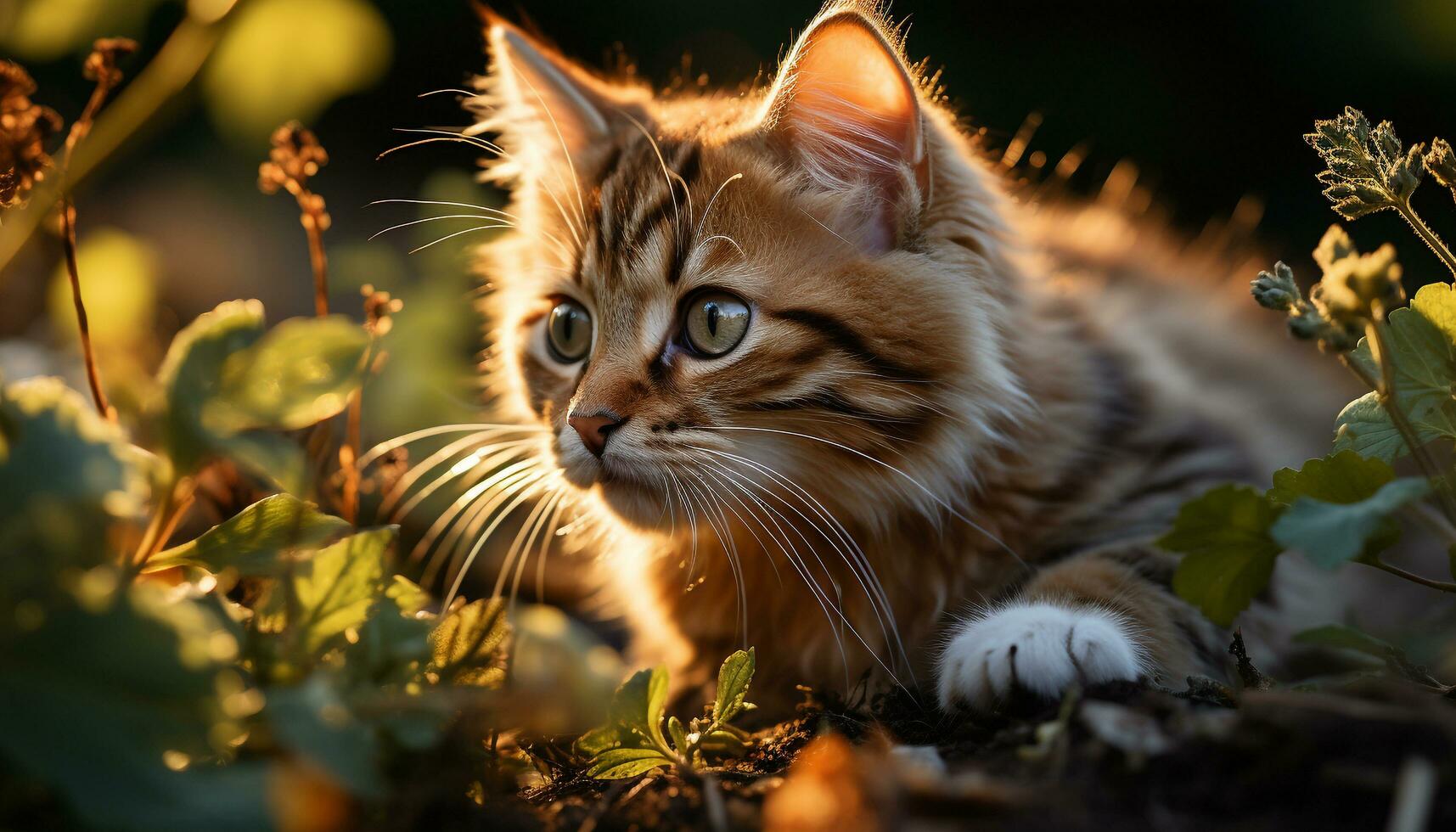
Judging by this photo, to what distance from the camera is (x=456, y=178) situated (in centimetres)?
143

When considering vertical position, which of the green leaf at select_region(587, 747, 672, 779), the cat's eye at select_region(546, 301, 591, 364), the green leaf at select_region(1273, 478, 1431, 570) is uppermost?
the green leaf at select_region(1273, 478, 1431, 570)

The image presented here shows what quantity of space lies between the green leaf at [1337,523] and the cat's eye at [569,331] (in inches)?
34.1

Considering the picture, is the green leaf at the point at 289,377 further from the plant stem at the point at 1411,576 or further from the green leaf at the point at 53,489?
the plant stem at the point at 1411,576

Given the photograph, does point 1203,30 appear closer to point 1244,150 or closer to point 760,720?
point 1244,150

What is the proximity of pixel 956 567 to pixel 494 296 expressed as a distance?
32.8 inches

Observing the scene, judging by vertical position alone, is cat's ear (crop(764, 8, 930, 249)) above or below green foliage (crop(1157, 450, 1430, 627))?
above

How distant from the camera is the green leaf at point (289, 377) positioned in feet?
1.96

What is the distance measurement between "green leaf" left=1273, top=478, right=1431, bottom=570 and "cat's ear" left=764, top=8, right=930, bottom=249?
61 cm

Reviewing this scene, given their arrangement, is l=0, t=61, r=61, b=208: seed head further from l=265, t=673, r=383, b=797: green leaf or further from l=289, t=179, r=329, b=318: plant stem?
l=265, t=673, r=383, b=797: green leaf

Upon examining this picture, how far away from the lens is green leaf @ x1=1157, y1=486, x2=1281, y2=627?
2.35 feet

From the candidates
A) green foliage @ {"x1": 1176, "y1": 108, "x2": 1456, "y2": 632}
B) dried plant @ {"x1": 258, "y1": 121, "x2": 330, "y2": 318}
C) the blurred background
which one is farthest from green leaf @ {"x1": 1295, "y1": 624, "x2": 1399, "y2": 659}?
the blurred background

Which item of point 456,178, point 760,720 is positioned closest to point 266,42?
point 456,178

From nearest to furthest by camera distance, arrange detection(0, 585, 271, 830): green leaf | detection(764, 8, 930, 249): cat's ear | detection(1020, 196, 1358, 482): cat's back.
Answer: detection(0, 585, 271, 830): green leaf, detection(764, 8, 930, 249): cat's ear, detection(1020, 196, 1358, 482): cat's back

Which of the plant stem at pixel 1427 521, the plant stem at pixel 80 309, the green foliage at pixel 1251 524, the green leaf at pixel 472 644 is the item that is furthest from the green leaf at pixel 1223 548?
the plant stem at pixel 80 309
